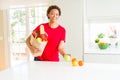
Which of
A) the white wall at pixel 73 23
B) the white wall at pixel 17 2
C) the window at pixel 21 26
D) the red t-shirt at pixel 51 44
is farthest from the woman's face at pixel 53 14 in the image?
the window at pixel 21 26

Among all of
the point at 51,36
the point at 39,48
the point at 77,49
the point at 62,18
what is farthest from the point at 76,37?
the point at 39,48

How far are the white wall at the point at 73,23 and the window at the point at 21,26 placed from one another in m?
0.88

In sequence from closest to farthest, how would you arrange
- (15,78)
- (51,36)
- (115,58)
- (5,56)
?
(15,78) < (51,36) < (115,58) < (5,56)

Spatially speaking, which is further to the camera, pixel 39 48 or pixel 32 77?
pixel 39 48

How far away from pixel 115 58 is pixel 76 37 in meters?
0.77

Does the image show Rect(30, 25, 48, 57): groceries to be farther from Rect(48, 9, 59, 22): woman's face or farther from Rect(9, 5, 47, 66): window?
Rect(9, 5, 47, 66): window

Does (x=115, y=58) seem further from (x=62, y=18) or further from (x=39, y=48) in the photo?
(x=39, y=48)

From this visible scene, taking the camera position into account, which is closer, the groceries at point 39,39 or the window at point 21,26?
the groceries at point 39,39

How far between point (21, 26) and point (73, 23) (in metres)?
1.60

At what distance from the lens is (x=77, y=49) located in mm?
3557

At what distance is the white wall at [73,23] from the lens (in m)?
3.53

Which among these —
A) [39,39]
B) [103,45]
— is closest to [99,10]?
[103,45]

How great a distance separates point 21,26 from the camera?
4.68m

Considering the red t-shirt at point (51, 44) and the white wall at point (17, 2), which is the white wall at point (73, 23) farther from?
the red t-shirt at point (51, 44)
